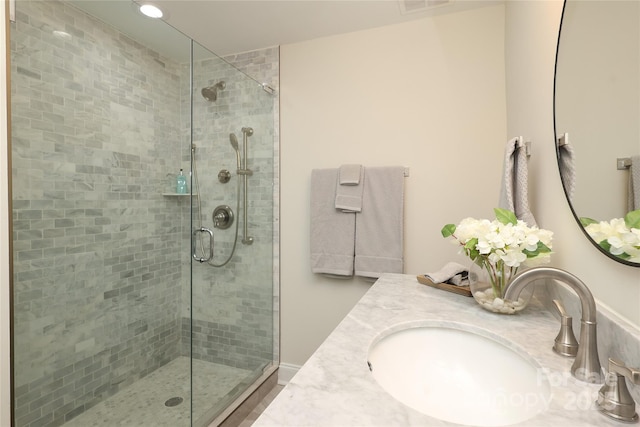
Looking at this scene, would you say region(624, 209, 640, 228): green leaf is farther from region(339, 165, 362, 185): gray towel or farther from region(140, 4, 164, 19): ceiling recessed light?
region(140, 4, 164, 19): ceiling recessed light

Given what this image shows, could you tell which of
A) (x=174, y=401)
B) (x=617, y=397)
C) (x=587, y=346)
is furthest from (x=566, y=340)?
(x=174, y=401)

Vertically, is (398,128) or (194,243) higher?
(398,128)

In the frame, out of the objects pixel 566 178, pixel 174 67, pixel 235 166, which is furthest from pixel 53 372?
pixel 566 178

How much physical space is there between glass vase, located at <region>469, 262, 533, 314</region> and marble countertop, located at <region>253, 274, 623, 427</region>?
1.2 inches

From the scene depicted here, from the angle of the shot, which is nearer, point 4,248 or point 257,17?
point 4,248

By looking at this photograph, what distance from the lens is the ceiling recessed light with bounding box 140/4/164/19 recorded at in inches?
65.3

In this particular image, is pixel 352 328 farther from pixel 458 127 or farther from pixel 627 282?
pixel 458 127

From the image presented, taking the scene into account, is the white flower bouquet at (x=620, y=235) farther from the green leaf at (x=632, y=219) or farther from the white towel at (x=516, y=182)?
the white towel at (x=516, y=182)

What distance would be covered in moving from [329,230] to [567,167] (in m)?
1.29

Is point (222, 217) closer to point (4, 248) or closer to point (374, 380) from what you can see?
point (4, 248)

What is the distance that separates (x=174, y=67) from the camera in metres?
1.89

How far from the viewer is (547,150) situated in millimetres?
1063

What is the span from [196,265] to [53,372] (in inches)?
30.4

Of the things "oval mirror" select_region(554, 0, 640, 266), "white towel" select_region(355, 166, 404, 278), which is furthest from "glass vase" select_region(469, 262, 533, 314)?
"white towel" select_region(355, 166, 404, 278)
